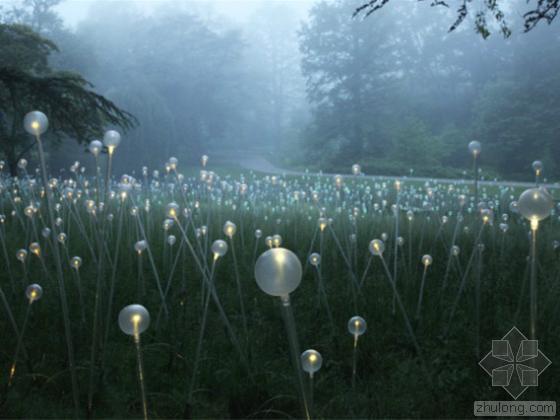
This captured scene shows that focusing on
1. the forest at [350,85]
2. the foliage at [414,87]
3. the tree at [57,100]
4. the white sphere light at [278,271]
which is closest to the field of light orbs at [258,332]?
the white sphere light at [278,271]

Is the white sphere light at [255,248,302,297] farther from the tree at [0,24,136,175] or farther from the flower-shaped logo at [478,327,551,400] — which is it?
the tree at [0,24,136,175]

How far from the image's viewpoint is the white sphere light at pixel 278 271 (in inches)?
48.3

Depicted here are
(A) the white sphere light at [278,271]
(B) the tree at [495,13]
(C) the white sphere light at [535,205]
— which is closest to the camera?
(A) the white sphere light at [278,271]

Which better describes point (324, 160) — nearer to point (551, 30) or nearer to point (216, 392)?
point (551, 30)

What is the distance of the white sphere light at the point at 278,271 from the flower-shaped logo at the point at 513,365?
1.86 metres

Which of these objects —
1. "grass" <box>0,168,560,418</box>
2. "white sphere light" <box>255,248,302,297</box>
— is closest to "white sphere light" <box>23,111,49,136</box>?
"grass" <box>0,168,560,418</box>

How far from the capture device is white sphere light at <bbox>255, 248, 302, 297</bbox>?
123 cm

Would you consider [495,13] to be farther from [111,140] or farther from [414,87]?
[414,87]

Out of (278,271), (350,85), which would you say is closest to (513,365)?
(278,271)

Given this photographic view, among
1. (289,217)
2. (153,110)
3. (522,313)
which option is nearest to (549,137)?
(153,110)

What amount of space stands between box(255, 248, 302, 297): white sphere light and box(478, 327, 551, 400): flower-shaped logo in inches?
73.2

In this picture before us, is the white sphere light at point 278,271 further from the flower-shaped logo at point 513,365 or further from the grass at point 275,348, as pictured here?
the flower-shaped logo at point 513,365

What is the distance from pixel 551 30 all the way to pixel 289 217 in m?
28.9

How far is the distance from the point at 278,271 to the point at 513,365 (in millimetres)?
2095
